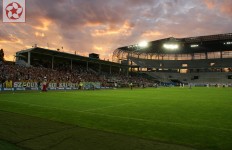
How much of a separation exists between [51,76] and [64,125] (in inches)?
1662

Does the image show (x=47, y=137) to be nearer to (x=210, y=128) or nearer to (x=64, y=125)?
(x=64, y=125)

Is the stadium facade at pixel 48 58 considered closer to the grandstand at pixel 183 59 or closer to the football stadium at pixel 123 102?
the football stadium at pixel 123 102

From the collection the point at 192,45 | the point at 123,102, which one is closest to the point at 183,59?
the point at 192,45

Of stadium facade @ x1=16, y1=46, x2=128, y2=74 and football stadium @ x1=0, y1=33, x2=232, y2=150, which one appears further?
stadium facade @ x1=16, y1=46, x2=128, y2=74

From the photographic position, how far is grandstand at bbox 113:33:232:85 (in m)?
96.1

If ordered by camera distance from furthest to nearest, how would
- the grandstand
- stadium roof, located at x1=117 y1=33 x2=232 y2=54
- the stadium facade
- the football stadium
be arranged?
the grandstand
stadium roof, located at x1=117 y1=33 x2=232 y2=54
the stadium facade
the football stadium

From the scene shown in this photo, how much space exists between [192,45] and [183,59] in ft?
69.8

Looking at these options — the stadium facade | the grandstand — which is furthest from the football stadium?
the grandstand

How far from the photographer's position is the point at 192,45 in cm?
9575

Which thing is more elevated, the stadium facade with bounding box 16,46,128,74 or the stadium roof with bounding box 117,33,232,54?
the stadium roof with bounding box 117,33,232,54

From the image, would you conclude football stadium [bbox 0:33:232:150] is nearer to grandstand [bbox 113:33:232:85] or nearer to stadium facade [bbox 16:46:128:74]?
stadium facade [bbox 16:46:128:74]

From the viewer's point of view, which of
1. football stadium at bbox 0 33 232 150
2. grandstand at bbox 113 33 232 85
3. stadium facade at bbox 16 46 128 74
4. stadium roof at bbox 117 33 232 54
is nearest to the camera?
football stadium at bbox 0 33 232 150

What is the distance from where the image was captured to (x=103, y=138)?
6.84 metres

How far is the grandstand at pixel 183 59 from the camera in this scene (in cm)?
9612
